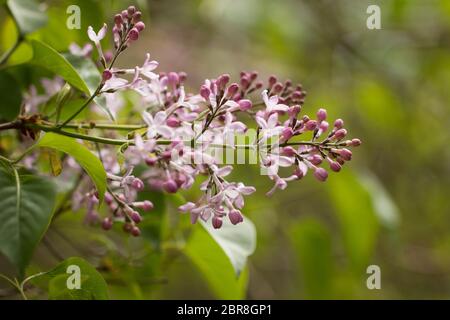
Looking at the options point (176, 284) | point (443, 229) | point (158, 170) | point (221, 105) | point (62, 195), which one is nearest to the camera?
point (221, 105)

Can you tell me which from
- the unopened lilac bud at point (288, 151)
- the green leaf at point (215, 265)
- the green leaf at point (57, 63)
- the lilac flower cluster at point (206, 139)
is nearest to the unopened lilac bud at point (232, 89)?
Answer: the lilac flower cluster at point (206, 139)

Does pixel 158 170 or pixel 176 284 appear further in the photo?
pixel 176 284

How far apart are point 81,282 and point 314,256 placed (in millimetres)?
1170

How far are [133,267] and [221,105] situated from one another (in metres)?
0.63

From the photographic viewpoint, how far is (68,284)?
3.40 ft

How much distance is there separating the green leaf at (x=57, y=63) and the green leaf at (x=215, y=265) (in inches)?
18.9

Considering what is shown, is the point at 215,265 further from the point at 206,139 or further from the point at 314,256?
the point at 314,256

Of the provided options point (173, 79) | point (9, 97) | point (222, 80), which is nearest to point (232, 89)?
point (222, 80)

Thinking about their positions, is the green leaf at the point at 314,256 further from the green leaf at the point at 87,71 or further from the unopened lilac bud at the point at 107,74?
the unopened lilac bud at the point at 107,74

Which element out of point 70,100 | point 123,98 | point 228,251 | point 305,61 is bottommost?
point 228,251

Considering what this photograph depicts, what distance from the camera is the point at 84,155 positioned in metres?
0.91

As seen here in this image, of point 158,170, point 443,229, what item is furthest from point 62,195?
point 443,229

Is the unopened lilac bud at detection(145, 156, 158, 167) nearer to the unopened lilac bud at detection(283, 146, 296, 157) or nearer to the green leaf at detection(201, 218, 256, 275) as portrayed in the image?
the unopened lilac bud at detection(283, 146, 296, 157)
